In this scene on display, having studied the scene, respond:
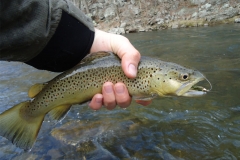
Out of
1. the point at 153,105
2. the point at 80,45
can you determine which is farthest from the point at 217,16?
the point at 80,45

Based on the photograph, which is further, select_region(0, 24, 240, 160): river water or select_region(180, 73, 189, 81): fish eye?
select_region(0, 24, 240, 160): river water

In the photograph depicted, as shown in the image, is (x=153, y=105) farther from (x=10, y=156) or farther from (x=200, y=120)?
(x=10, y=156)

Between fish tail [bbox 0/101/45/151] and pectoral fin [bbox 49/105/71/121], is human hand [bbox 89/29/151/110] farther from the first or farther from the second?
fish tail [bbox 0/101/45/151]

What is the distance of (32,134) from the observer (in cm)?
261

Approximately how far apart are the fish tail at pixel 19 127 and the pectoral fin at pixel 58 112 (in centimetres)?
17

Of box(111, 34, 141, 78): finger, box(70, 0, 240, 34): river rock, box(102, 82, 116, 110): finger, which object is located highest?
box(70, 0, 240, 34): river rock

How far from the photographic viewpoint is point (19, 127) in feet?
8.54

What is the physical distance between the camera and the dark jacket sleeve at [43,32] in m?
2.32

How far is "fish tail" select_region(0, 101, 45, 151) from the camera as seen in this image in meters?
2.55

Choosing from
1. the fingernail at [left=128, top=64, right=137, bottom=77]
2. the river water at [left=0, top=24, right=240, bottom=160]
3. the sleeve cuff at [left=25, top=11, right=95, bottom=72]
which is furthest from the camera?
the river water at [left=0, top=24, right=240, bottom=160]

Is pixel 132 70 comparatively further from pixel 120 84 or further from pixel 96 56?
pixel 96 56

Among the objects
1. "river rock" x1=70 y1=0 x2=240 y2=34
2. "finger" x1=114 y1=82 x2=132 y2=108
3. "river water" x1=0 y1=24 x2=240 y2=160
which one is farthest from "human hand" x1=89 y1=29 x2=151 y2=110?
"river rock" x1=70 y1=0 x2=240 y2=34

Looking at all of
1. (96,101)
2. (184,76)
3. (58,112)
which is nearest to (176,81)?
(184,76)

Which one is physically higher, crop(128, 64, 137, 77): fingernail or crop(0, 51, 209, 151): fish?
crop(128, 64, 137, 77): fingernail
